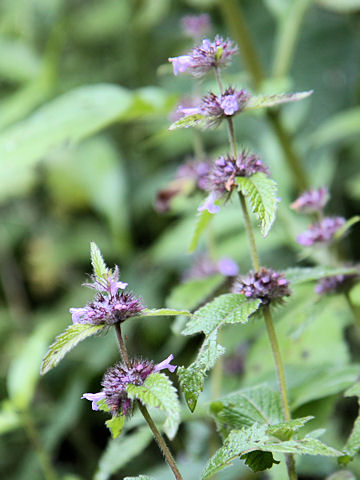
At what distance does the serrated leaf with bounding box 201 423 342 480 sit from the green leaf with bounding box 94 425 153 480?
1.13 feet

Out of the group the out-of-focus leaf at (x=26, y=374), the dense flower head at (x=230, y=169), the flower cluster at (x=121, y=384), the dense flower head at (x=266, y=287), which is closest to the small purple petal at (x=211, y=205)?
the dense flower head at (x=230, y=169)

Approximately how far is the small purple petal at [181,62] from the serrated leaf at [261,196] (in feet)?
0.62

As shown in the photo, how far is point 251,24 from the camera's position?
3.32 metres

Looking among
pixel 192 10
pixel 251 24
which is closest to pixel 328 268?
pixel 251 24

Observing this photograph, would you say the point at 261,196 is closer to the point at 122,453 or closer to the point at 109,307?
the point at 109,307

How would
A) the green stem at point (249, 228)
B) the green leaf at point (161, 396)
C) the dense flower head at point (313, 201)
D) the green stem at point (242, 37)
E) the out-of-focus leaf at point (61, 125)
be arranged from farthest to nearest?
the green stem at point (242, 37) → the out-of-focus leaf at point (61, 125) → the dense flower head at point (313, 201) → the green stem at point (249, 228) → the green leaf at point (161, 396)

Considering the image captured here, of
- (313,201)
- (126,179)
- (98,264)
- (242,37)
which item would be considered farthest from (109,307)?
(126,179)

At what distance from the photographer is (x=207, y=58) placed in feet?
2.68

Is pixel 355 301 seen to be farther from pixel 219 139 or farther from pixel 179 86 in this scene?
pixel 179 86

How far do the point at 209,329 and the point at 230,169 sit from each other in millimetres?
236

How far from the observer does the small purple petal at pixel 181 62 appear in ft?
2.70

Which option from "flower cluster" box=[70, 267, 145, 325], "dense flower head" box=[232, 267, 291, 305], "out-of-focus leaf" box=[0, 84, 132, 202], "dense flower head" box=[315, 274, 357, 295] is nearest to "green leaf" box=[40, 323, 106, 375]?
"flower cluster" box=[70, 267, 145, 325]

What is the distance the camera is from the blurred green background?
144 cm

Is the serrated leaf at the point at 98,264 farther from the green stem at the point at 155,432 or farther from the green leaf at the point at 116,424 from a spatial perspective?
the green leaf at the point at 116,424
